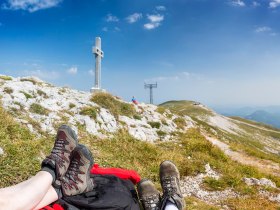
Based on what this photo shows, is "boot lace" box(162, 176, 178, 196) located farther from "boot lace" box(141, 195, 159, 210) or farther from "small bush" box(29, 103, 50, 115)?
"small bush" box(29, 103, 50, 115)

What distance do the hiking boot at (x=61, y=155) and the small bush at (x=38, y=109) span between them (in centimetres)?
784

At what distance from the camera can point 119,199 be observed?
4.68m

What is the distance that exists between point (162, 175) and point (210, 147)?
30.6ft

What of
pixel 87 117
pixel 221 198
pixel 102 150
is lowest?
pixel 221 198

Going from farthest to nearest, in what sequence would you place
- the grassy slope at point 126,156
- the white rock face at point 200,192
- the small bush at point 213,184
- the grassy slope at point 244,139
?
1. the grassy slope at point 244,139
2. the small bush at point 213,184
3. the white rock face at point 200,192
4. the grassy slope at point 126,156

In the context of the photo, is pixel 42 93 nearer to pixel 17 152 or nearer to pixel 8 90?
A: pixel 8 90

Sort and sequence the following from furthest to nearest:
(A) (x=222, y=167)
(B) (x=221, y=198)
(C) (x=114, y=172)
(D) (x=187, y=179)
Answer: (A) (x=222, y=167)
(D) (x=187, y=179)
(B) (x=221, y=198)
(C) (x=114, y=172)

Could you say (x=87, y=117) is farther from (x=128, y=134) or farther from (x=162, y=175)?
(x=162, y=175)

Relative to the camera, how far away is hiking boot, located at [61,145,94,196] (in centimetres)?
470

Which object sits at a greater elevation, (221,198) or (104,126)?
(104,126)

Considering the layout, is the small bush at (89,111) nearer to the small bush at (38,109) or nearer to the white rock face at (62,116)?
the white rock face at (62,116)

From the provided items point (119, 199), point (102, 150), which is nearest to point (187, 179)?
point (102, 150)

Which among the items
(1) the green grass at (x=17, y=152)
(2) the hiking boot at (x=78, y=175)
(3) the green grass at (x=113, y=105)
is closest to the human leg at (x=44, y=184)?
(2) the hiking boot at (x=78, y=175)

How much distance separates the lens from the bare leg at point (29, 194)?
3.61 meters
